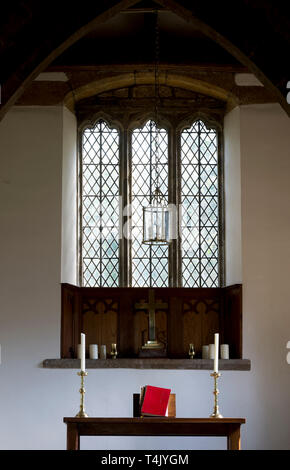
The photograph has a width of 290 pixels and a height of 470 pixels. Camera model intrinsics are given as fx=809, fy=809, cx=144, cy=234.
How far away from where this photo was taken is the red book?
5.25 m

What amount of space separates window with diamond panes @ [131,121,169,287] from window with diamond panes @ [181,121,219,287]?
21 centimetres

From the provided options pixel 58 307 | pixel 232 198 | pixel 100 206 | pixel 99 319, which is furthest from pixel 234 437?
pixel 100 206

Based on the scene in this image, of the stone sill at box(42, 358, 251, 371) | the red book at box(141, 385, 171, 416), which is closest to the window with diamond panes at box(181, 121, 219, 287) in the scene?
the stone sill at box(42, 358, 251, 371)

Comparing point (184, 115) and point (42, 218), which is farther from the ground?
point (184, 115)

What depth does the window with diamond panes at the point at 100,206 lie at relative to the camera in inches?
346

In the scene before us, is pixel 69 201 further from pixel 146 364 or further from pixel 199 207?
pixel 146 364

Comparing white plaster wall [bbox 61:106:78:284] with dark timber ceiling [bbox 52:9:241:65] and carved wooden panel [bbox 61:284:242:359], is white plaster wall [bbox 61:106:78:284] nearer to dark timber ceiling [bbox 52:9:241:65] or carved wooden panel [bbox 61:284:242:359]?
carved wooden panel [bbox 61:284:242:359]

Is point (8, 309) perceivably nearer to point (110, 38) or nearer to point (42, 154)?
point (42, 154)

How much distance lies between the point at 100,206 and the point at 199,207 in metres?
1.09

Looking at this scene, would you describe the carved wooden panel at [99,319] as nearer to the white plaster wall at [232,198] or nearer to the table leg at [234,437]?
the white plaster wall at [232,198]

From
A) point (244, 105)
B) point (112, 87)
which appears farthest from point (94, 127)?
point (244, 105)

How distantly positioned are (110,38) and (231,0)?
2.77 metres

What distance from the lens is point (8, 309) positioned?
809 centimetres

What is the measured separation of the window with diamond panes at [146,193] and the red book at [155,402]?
348 centimetres
